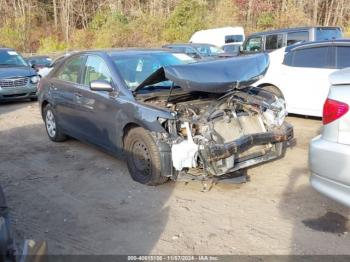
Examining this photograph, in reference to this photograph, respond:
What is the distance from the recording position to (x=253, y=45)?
14469 mm

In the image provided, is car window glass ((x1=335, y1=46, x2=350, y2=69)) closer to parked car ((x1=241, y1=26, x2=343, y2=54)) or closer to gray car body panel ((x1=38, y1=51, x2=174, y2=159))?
gray car body panel ((x1=38, y1=51, x2=174, y2=159))

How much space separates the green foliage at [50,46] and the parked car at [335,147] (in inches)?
1279

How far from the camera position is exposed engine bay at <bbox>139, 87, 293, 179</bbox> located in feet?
15.3

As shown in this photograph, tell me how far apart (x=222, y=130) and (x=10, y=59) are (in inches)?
395

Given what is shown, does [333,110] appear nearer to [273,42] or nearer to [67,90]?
[67,90]

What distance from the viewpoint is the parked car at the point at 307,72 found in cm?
786

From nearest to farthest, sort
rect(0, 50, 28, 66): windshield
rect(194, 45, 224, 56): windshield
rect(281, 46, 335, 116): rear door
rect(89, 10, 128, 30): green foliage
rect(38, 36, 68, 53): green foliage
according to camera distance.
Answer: rect(281, 46, 335, 116): rear door < rect(0, 50, 28, 66): windshield < rect(194, 45, 224, 56): windshield < rect(89, 10, 128, 30): green foliage < rect(38, 36, 68, 53): green foliage

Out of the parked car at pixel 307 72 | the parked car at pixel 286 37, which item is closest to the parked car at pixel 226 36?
the parked car at pixel 286 37

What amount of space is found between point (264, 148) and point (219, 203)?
43.6 inches

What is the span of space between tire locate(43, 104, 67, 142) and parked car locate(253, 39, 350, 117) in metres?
3.55

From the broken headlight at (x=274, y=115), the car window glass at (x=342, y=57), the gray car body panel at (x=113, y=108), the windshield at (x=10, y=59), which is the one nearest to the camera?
the gray car body panel at (x=113, y=108)

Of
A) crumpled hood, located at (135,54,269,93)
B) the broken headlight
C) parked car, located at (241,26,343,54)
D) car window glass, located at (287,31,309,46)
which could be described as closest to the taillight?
crumpled hood, located at (135,54,269,93)

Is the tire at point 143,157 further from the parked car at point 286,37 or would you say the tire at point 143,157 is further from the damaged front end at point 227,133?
the parked car at point 286,37

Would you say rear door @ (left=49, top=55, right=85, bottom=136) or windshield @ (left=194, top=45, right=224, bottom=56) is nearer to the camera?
rear door @ (left=49, top=55, right=85, bottom=136)
